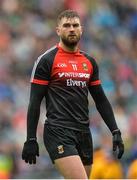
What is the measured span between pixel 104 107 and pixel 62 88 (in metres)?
0.68

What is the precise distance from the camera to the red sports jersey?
8117 mm

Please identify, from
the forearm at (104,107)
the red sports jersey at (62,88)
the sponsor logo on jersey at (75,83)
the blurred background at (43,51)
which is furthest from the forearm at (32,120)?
the blurred background at (43,51)

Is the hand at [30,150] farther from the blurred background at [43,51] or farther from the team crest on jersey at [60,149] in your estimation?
the blurred background at [43,51]

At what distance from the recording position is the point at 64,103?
8164 mm

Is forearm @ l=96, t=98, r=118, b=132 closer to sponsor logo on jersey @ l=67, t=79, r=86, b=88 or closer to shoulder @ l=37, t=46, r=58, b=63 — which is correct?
sponsor logo on jersey @ l=67, t=79, r=86, b=88

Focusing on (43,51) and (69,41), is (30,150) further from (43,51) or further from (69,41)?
(43,51)

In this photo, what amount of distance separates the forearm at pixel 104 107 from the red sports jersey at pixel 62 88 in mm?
329

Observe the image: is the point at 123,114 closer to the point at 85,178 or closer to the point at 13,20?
the point at 13,20

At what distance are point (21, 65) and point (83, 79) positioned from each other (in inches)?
299

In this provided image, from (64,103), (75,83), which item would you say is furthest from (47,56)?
(64,103)

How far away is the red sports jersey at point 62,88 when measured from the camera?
812 cm

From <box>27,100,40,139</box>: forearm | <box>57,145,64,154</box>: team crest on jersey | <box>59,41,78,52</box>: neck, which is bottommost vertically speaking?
<box>57,145,64,154</box>: team crest on jersey

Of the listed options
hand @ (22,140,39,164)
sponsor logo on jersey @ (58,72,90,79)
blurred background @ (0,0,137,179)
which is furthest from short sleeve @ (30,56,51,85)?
blurred background @ (0,0,137,179)

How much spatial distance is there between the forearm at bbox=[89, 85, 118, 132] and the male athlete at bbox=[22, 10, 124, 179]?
0.22 meters
